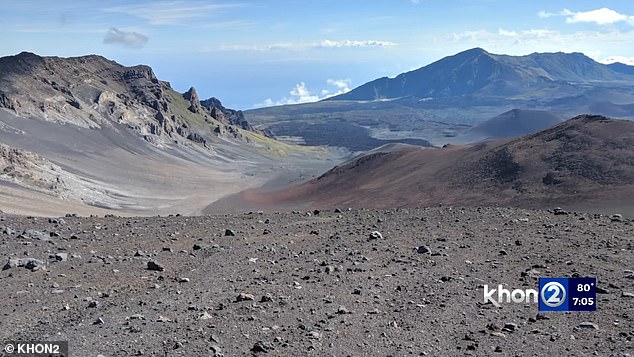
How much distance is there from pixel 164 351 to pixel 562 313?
7.23 m

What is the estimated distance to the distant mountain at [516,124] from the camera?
171 m

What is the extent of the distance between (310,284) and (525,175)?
92.5 feet

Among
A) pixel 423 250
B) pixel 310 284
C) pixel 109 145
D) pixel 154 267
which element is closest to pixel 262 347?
pixel 310 284

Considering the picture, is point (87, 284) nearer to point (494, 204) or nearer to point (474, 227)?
point (474, 227)

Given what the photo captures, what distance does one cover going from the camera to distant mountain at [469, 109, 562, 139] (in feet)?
561

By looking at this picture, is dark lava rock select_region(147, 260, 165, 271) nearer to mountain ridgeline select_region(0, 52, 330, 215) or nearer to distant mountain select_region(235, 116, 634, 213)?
distant mountain select_region(235, 116, 634, 213)

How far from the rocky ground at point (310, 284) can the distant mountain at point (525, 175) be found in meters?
13.1

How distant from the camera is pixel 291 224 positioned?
20.7 m

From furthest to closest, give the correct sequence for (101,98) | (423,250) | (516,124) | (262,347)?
(516,124)
(101,98)
(423,250)
(262,347)

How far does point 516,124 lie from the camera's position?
176875mm

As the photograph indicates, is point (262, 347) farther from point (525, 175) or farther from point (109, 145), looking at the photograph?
point (109, 145)

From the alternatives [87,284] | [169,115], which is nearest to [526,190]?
[87,284]

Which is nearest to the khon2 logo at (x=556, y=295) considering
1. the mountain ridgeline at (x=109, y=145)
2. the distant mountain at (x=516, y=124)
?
the mountain ridgeline at (x=109, y=145)

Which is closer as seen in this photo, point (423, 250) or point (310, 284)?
point (310, 284)
